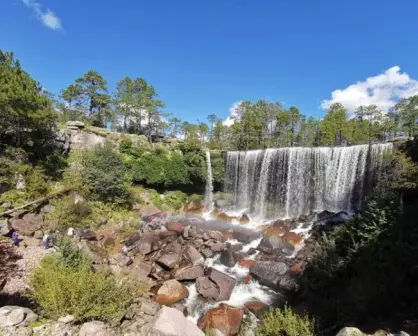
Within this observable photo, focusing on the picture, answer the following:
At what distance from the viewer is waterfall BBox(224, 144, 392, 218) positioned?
18953mm

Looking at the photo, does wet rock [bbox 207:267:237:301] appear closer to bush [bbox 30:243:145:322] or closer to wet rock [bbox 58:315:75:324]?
bush [bbox 30:243:145:322]

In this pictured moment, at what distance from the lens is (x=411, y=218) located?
8.54 m

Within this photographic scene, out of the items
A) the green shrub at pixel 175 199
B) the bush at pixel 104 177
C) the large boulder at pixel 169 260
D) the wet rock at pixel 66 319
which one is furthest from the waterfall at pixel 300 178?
the wet rock at pixel 66 319

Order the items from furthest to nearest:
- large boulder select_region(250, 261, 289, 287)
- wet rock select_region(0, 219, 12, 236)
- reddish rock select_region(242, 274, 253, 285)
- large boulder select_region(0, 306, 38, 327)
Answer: wet rock select_region(0, 219, 12, 236), reddish rock select_region(242, 274, 253, 285), large boulder select_region(250, 261, 289, 287), large boulder select_region(0, 306, 38, 327)

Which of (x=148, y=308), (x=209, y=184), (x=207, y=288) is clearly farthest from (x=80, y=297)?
(x=209, y=184)

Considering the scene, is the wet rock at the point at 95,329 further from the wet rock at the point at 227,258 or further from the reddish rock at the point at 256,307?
the wet rock at the point at 227,258

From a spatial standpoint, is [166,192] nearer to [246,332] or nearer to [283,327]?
[246,332]

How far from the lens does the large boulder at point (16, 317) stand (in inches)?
215

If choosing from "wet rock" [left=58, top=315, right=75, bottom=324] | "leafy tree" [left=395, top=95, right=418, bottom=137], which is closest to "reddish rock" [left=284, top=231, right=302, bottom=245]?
"wet rock" [left=58, top=315, right=75, bottom=324]

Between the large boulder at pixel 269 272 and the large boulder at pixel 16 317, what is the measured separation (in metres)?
8.65

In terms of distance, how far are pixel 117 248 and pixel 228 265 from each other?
20.9 ft

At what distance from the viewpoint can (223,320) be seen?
337 inches

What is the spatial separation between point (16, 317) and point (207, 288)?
671 centimetres

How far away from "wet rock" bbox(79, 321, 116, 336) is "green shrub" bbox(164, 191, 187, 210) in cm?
1761
